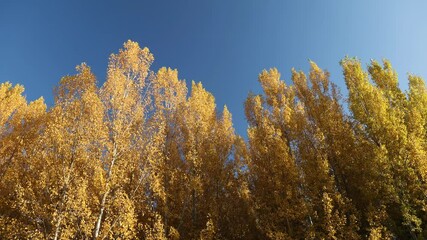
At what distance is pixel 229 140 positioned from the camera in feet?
59.9

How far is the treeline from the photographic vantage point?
10500 mm

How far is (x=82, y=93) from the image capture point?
12.5 meters

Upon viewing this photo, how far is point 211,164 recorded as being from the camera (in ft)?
52.9

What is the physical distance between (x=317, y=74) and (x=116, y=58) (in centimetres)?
1353

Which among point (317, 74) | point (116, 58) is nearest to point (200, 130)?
point (116, 58)

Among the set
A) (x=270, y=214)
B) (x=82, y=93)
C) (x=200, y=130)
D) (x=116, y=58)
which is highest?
(x=116, y=58)

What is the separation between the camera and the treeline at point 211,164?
10.5 m

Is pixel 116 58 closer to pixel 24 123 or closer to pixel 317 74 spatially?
pixel 24 123

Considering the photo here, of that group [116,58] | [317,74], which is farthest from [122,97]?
[317,74]

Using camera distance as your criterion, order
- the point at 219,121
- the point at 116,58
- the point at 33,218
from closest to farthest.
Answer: the point at 33,218 < the point at 116,58 < the point at 219,121

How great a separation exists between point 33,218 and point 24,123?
10.6 meters

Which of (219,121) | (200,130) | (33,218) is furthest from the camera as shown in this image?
(219,121)

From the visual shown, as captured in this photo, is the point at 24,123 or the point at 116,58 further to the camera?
the point at 24,123

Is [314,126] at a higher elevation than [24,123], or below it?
below
